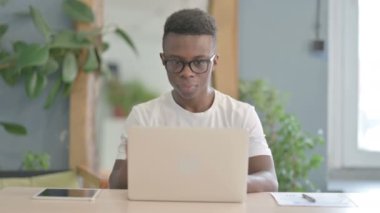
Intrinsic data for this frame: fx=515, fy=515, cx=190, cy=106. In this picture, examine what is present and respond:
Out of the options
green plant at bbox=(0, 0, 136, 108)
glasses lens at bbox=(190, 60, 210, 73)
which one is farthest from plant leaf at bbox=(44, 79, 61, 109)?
glasses lens at bbox=(190, 60, 210, 73)

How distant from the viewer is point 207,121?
5.94 ft

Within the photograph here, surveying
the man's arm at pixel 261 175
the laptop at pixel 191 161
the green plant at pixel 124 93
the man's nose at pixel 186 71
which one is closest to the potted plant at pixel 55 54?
the green plant at pixel 124 93

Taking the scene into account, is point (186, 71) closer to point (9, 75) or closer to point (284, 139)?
point (284, 139)

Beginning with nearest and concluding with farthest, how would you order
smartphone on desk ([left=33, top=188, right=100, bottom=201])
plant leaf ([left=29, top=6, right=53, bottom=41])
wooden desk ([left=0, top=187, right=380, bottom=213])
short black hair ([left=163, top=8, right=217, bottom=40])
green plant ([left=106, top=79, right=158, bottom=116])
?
wooden desk ([left=0, top=187, right=380, bottom=213])
smartphone on desk ([left=33, top=188, right=100, bottom=201])
short black hair ([left=163, top=8, right=217, bottom=40])
plant leaf ([left=29, top=6, right=53, bottom=41])
green plant ([left=106, top=79, right=158, bottom=116])

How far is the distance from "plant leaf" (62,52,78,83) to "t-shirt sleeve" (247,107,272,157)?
1.19m

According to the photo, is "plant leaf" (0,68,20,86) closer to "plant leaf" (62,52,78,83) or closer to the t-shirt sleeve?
"plant leaf" (62,52,78,83)

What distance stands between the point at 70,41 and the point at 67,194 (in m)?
1.41

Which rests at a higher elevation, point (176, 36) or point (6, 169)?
point (176, 36)

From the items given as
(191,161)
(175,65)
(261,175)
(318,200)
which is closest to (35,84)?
(175,65)

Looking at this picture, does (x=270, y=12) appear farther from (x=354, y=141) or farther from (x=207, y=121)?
(x=207, y=121)

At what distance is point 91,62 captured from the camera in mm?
2725

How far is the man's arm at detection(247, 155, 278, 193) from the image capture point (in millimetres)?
1527

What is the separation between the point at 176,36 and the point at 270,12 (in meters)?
1.40

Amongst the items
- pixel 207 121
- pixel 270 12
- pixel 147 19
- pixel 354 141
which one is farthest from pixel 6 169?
pixel 354 141
